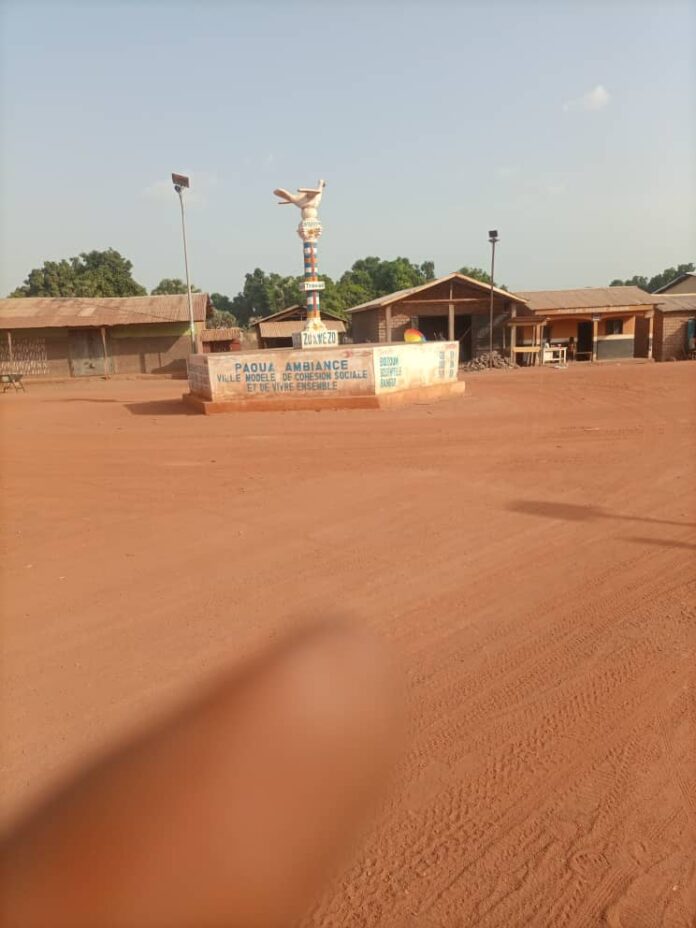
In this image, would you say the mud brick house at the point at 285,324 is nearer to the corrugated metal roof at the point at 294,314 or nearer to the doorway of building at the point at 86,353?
the corrugated metal roof at the point at 294,314

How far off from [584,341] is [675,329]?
142 inches

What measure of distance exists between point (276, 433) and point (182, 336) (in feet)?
58.9

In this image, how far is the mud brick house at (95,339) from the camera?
2589cm

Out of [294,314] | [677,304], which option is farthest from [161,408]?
[677,304]

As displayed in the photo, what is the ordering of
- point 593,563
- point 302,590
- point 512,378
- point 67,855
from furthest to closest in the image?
point 512,378, point 593,563, point 302,590, point 67,855

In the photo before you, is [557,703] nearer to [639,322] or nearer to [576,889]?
[576,889]

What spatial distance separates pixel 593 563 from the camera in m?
4.73

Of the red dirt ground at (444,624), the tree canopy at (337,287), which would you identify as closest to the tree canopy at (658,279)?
the tree canopy at (337,287)

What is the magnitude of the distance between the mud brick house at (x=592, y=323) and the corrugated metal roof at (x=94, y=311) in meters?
13.6

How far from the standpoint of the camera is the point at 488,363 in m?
25.1

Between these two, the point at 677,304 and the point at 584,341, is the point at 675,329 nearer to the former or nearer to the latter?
the point at 677,304

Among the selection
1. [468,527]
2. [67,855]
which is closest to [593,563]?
[468,527]

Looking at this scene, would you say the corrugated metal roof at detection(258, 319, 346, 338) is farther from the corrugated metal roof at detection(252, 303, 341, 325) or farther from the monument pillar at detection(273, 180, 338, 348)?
the monument pillar at detection(273, 180, 338, 348)

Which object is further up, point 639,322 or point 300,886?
point 639,322
